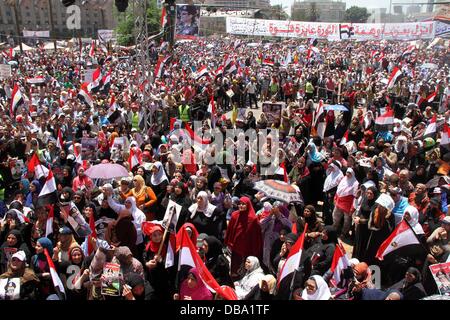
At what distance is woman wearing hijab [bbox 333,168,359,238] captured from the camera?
22.5 ft

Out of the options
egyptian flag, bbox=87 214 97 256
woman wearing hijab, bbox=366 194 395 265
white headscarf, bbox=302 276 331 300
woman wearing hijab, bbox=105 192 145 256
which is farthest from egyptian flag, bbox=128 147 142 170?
white headscarf, bbox=302 276 331 300

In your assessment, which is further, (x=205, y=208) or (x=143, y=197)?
(x=143, y=197)

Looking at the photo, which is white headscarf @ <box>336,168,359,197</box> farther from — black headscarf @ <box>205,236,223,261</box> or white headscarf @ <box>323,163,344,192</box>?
black headscarf @ <box>205,236,223,261</box>

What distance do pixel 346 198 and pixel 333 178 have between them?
0.55m

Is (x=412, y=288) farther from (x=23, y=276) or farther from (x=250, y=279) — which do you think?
(x=23, y=276)

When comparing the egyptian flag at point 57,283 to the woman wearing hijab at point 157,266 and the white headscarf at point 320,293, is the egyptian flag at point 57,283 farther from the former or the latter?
the white headscarf at point 320,293

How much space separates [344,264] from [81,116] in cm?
895

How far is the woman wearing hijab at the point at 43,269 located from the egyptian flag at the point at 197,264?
1.40 meters

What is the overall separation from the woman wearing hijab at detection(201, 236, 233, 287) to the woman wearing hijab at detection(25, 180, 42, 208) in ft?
10.1

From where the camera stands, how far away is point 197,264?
4.37 meters

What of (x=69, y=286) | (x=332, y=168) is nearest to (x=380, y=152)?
(x=332, y=168)

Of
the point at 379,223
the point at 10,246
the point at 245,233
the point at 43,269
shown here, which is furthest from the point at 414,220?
the point at 10,246

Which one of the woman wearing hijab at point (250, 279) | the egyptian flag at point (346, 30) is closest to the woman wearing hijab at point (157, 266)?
the woman wearing hijab at point (250, 279)

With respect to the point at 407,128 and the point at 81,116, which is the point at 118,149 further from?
the point at 407,128
